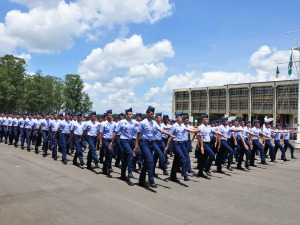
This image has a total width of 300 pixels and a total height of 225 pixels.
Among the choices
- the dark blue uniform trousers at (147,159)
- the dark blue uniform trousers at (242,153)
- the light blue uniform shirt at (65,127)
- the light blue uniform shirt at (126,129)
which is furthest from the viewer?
the light blue uniform shirt at (65,127)

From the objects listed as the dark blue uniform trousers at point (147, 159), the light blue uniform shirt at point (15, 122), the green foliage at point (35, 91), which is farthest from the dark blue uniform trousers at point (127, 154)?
the green foliage at point (35, 91)

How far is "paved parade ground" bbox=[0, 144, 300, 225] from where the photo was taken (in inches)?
233

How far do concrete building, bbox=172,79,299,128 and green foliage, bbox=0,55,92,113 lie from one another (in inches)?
928

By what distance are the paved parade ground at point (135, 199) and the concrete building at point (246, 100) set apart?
51284 mm

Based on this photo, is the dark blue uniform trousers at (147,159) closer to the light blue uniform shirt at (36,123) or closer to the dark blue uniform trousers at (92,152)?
the dark blue uniform trousers at (92,152)

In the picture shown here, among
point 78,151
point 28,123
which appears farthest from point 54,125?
point 78,151

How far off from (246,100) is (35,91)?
41578mm

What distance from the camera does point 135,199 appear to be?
726 cm

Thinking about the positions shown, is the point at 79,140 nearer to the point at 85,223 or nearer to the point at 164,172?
the point at 164,172

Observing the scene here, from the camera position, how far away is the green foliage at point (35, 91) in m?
58.7

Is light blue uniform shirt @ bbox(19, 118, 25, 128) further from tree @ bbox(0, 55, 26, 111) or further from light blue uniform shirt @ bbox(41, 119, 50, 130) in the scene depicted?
tree @ bbox(0, 55, 26, 111)

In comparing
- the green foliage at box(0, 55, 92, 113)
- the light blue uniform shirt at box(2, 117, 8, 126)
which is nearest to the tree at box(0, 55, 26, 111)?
the green foliage at box(0, 55, 92, 113)

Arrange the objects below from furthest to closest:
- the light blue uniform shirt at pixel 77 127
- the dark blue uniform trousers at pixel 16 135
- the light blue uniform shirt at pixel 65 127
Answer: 1. the dark blue uniform trousers at pixel 16 135
2. the light blue uniform shirt at pixel 65 127
3. the light blue uniform shirt at pixel 77 127

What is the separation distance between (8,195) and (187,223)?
397 cm
